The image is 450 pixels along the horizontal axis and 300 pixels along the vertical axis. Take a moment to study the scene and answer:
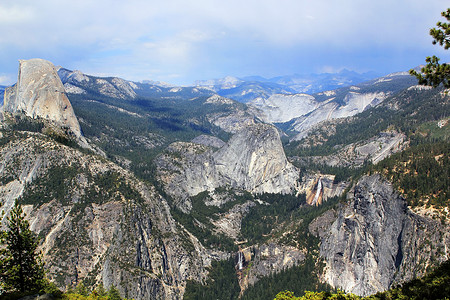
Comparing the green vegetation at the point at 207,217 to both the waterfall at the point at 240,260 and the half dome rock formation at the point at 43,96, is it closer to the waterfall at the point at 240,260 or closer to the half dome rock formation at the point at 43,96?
the waterfall at the point at 240,260

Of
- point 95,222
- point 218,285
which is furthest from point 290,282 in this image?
point 95,222

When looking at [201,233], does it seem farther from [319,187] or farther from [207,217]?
[319,187]

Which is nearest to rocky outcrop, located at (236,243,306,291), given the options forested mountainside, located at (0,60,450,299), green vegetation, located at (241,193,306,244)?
forested mountainside, located at (0,60,450,299)

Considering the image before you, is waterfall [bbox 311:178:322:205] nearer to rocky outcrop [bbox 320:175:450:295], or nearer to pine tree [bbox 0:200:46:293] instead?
rocky outcrop [bbox 320:175:450:295]

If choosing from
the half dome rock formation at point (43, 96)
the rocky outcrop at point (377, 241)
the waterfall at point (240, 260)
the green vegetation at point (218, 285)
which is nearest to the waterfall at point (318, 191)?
the waterfall at point (240, 260)

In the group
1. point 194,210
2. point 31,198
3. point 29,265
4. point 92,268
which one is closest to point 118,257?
point 92,268

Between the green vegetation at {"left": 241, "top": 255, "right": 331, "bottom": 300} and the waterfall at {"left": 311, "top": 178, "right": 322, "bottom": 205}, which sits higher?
the waterfall at {"left": 311, "top": 178, "right": 322, "bottom": 205}
